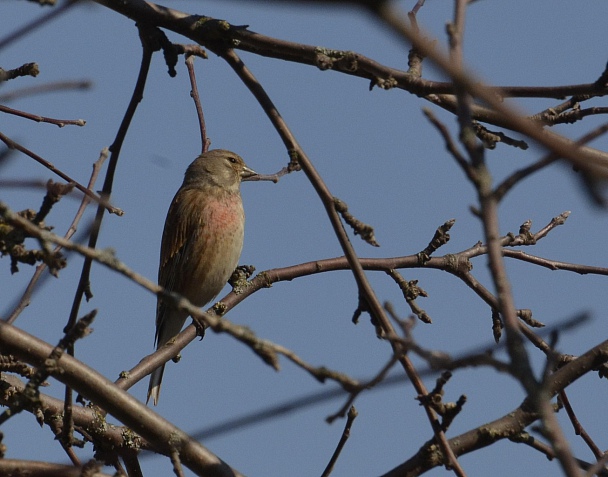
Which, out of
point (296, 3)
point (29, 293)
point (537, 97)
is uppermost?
point (29, 293)

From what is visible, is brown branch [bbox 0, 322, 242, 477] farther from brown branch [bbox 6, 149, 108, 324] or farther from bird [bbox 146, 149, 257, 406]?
bird [bbox 146, 149, 257, 406]

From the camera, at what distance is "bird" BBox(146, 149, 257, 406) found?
24.7ft

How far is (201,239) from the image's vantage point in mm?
7695

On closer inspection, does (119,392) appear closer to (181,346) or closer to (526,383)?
(181,346)

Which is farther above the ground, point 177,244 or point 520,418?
point 177,244

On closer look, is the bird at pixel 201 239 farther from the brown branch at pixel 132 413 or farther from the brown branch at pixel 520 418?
the brown branch at pixel 520 418

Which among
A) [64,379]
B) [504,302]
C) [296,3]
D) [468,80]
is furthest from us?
[64,379]

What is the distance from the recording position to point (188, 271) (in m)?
7.74

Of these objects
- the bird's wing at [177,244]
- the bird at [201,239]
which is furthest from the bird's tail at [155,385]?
the bird's wing at [177,244]

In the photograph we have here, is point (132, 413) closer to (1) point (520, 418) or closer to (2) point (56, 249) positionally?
(2) point (56, 249)

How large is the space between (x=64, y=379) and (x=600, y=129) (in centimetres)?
228

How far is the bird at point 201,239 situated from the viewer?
7535mm

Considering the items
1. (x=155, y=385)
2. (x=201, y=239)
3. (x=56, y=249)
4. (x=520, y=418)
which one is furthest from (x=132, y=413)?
(x=201, y=239)

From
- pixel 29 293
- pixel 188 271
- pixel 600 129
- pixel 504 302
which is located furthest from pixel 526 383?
pixel 188 271
